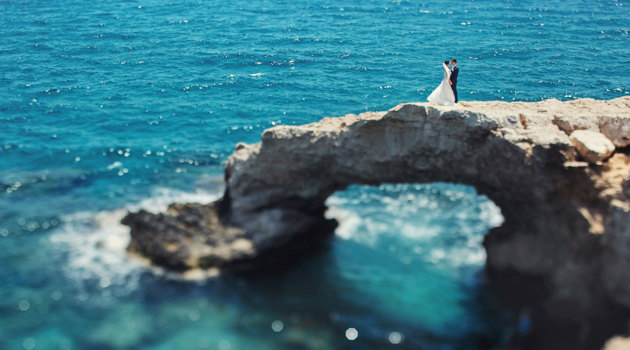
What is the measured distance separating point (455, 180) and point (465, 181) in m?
0.40

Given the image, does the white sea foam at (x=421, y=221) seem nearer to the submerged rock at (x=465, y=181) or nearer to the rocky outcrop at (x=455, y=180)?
the rocky outcrop at (x=455, y=180)

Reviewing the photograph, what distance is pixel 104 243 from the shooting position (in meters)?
24.3

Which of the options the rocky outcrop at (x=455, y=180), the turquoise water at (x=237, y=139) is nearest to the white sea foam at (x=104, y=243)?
the turquoise water at (x=237, y=139)

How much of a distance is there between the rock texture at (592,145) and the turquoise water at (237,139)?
653cm

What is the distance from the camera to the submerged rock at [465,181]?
18.5 meters

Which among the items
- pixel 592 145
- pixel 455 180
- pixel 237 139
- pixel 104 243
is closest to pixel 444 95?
pixel 455 180

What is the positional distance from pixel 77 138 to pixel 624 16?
5526 cm

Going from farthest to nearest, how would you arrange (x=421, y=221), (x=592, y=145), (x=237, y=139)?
(x=237, y=139), (x=421, y=221), (x=592, y=145)

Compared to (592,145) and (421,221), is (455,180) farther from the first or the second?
(592,145)

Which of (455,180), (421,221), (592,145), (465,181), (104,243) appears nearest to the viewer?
(592,145)

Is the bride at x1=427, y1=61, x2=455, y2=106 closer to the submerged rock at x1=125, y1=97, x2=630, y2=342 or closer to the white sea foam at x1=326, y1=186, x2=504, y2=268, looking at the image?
the submerged rock at x1=125, y1=97, x2=630, y2=342

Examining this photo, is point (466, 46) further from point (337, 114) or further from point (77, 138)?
point (77, 138)

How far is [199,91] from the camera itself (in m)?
40.5

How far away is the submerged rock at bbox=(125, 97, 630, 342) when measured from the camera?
60.5ft
